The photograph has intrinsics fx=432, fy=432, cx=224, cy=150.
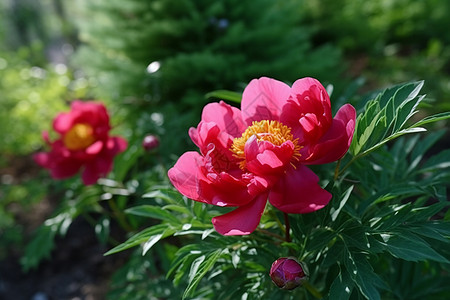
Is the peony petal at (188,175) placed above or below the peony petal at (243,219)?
above

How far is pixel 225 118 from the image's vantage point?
3.25 feet

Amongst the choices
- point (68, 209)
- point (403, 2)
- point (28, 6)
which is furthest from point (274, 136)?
point (28, 6)

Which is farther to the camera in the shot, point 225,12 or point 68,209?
point 225,12

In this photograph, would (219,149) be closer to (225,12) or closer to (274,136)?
(274,136)

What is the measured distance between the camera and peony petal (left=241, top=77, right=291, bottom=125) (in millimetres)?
978

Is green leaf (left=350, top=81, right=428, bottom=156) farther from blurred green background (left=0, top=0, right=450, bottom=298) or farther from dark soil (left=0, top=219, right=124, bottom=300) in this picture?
dark soil (left=0, top=219, right=124, bottom=300)

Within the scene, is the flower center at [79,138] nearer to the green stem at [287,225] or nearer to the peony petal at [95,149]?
the peony petal at [95,149]

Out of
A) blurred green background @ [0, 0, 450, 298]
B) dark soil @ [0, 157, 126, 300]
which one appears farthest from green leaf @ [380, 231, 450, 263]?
dark soil @ [0, 157, 126, 300]

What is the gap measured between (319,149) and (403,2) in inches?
144

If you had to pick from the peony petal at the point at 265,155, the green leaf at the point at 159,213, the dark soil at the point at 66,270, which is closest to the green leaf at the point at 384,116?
the peony petal at the point at 265,155

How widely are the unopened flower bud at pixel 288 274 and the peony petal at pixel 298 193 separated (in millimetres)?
107

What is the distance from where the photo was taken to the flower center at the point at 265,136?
2.90 ft

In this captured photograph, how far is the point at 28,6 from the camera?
23.6ft

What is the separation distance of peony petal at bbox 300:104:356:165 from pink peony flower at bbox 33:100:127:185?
0.98 meters
